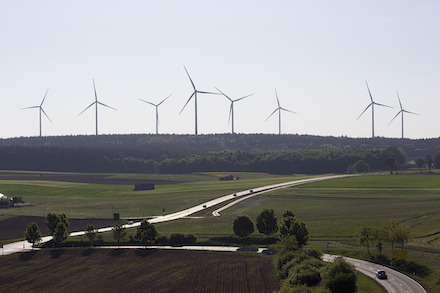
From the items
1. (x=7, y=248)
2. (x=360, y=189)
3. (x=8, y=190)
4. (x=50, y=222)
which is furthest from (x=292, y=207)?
(x=8, y=190)

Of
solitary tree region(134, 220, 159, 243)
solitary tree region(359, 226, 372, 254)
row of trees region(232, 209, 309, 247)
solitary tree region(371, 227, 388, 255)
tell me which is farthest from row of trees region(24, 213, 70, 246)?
solitary tree region(371, 227, 388, 255)

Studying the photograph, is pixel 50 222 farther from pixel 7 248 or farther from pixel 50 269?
pixel 50 269

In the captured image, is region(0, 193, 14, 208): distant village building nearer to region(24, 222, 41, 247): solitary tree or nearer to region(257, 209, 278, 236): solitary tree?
region(24, 222, 41, 247): solitary tree

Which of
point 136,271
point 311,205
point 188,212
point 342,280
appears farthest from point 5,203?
point 342,280

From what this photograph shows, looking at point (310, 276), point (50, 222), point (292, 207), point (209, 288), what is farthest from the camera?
point (292, 207)

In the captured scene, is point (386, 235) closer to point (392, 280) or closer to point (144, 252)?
point (392, 280)

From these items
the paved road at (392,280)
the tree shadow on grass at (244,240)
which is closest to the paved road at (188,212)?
the tree shadow on grass at (244,240)

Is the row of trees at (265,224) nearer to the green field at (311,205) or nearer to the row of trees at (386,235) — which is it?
the green field at (311,205)
